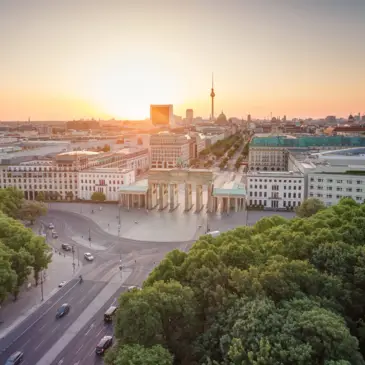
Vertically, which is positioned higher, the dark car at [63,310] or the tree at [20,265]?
the tree at [20,265]

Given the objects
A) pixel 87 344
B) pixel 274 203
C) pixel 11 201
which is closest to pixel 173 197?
pixel 274 203

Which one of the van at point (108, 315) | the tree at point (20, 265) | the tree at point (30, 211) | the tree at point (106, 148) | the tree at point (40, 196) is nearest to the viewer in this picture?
the van at point (108, 315)

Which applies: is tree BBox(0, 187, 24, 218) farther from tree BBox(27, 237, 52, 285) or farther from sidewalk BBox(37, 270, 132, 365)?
sidewalk BBox(37, 270, 132, 365)

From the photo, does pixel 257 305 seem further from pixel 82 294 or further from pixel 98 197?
pixel 98 197

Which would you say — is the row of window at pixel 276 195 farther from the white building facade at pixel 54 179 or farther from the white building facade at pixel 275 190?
the white building facade at pixel 54 179

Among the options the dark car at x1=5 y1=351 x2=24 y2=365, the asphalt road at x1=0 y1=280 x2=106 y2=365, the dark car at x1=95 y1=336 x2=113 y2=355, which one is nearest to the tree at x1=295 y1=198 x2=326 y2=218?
the asphalt road at x1=0 y1=280 x2=106 y2=365

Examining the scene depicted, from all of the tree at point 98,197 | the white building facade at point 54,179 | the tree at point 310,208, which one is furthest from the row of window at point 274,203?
the tree at point 98,197
